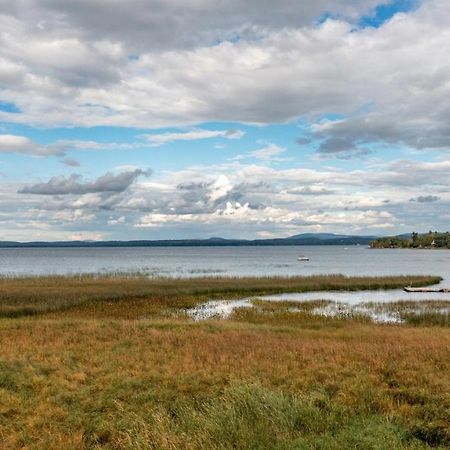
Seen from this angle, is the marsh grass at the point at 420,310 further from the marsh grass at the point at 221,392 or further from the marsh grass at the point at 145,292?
the marsh grass at the point at 145,292

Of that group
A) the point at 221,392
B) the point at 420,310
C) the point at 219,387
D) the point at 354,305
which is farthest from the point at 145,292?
the point at 221,392

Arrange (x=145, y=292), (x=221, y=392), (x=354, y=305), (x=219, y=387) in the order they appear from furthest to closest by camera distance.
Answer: (x=145, y=292)
(x=354, y=305)
(x=219, y=387)
(x=221, y=392)

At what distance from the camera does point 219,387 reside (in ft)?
54.7

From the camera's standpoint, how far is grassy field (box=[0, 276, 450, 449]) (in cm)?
1270

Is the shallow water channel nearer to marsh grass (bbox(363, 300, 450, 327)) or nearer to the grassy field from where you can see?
marsh grass (bbox(363, 300, 450, 327))

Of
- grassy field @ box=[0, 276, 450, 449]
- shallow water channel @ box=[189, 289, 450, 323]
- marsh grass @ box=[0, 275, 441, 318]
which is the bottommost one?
shallow water channel @ box=[189, 289, 450, 323]

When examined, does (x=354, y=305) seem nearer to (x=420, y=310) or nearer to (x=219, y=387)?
(x=420, y=310)

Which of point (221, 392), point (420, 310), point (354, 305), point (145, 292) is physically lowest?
point (354, 305)

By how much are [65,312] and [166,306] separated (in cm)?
1044

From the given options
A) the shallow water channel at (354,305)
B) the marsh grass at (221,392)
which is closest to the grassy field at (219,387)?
the marsh grass at (221,392)

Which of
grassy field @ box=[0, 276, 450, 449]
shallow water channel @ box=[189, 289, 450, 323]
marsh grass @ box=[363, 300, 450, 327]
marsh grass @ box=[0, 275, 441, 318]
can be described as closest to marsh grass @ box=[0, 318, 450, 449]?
grassy field @ box=[0, 276, 450, 449]

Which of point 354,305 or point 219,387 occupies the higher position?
point 219,387

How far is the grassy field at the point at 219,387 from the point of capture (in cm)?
1270

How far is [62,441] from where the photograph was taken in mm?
12680
